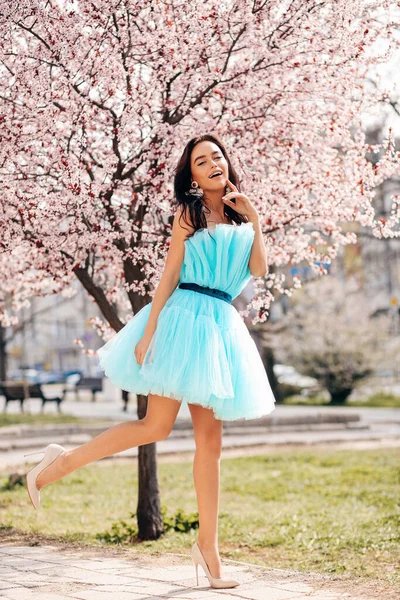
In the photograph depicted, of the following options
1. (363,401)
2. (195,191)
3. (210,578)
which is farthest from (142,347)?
(363,401)

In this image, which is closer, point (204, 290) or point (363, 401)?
point (204, 290)

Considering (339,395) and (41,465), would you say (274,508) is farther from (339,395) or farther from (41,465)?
(339,395)

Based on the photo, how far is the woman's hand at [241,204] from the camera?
14.8 feet

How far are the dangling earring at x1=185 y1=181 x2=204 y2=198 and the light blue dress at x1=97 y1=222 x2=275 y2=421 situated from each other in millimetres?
225

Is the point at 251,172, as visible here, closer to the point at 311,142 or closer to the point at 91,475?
the point at 311,142

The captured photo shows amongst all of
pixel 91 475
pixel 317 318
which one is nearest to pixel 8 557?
pixel 91 475

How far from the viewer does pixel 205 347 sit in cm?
432

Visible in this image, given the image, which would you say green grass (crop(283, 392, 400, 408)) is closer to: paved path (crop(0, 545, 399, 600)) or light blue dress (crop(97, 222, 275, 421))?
paved path (crop(0, 545, 399, 600))

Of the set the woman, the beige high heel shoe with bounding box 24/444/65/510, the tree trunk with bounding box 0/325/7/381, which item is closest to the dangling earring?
the woman

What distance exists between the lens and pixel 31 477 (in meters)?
4.90

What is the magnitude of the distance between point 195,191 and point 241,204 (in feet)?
0.82

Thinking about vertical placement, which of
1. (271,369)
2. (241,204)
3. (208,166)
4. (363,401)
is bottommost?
(363,401)

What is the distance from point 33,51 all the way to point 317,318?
22.8 m

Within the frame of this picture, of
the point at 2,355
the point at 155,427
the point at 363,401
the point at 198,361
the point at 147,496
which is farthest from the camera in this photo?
the point at 2,355
